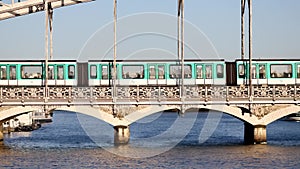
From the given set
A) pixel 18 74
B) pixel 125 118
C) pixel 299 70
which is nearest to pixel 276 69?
pixel 299 70

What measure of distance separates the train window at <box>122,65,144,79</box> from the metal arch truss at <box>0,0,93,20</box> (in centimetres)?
586

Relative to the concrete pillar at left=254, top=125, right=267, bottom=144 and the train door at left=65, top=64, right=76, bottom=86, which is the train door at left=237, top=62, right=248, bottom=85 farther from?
the train door at left=65, top=64, right=76, bottom=86

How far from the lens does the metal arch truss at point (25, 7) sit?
50594 millimetres

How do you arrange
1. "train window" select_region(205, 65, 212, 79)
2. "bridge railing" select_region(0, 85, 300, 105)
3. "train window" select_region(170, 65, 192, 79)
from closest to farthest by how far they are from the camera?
"bridge railing" select_region(0, 85, 300, 105)
"train window" select_region(205, 65, 212, 79)
"train window" select_region(170, 65, 192, 79)

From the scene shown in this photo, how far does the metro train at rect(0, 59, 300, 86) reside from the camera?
5391 centimetres

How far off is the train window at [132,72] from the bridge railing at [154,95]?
18.6 feet

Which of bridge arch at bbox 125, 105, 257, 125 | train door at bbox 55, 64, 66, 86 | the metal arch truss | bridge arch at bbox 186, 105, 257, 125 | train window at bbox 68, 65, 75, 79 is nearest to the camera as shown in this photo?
bridge arch at bbox 186, 105, 257, 125

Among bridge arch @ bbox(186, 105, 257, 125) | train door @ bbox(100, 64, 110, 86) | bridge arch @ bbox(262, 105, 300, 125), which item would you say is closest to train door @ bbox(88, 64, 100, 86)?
train door @ bbox(100, 64, 110, 86)

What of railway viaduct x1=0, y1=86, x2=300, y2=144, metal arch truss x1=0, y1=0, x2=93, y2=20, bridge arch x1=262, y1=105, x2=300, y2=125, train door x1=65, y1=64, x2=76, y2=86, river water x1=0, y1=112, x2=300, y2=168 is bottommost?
river water x1=0, y1=112, x2=300, y2=168

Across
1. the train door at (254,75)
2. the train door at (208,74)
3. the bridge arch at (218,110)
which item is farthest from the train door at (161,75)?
the train door at (254,75)

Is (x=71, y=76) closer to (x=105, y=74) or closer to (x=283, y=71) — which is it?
(x=105, y=74)

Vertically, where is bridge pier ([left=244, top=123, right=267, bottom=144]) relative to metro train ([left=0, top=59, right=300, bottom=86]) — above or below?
below

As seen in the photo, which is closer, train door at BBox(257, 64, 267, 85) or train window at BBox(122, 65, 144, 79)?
train door at BBox(257, 64, 267, 85)

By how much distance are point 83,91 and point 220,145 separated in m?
11.6
